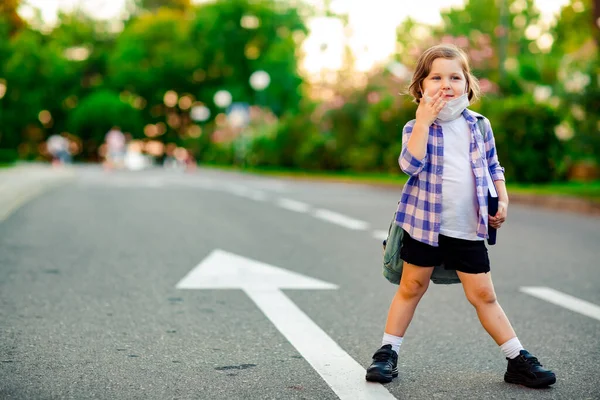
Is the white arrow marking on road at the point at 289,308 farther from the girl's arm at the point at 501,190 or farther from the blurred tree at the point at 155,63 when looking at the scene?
the blurred tree at the point at 155,63

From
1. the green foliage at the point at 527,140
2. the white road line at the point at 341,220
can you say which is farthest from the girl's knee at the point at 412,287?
the green foliage at the point at 527,140

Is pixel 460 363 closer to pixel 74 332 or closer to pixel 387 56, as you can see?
pixel 74 332

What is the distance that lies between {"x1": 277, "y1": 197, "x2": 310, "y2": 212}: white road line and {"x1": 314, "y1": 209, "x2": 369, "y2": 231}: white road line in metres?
0.48

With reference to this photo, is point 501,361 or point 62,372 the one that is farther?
point 501,361

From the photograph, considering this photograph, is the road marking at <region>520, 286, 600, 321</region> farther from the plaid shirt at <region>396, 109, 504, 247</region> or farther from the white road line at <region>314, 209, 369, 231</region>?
the white road line at <region>314, 209, 369, 231</region>

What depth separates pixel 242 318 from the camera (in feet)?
17.4

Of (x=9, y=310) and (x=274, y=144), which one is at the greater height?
(x=9, y=310)

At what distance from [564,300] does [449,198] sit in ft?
8.90

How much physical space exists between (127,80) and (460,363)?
68.0 meters

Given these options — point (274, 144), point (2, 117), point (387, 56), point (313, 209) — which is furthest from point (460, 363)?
point (2, 117)

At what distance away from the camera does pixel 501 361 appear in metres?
4.32

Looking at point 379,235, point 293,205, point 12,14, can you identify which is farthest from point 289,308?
point 12,14

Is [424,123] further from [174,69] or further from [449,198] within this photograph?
[174,69]

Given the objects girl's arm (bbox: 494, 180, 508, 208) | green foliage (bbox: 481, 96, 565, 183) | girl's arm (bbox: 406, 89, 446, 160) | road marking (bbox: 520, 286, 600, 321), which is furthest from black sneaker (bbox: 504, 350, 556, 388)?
green foliage (bbox: 481, 96, 565, 183)
